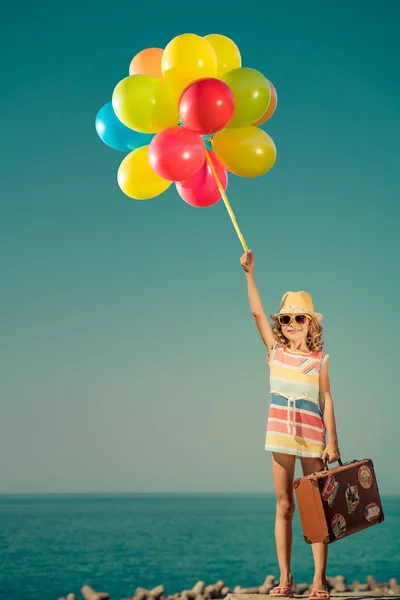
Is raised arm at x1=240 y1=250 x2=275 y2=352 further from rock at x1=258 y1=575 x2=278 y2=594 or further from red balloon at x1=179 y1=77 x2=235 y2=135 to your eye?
rock at x1=258 y1=575 x2=278 y2=594

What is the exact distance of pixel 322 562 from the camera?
3578 millimetres

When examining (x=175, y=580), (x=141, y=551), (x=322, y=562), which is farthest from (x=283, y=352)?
(x=141, y=551)

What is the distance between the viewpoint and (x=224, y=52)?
182 inches

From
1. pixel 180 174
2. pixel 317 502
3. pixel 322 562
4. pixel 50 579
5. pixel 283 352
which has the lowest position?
pixel 50 579

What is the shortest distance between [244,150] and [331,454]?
6.46 ft

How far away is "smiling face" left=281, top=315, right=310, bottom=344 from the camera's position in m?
3.98

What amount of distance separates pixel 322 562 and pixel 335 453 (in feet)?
1.88

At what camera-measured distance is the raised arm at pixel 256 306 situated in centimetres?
403

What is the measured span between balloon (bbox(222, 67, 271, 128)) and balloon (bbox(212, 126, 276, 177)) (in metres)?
0.07

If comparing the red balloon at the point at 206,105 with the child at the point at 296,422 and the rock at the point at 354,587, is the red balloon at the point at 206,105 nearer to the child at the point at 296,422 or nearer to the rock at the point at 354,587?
the child at the point at 296,422

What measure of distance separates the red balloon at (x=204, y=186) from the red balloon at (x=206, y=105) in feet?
1.31

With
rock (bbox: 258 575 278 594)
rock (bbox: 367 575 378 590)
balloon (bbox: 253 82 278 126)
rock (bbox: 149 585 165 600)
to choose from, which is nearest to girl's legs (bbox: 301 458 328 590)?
balloon (bbox: 253 82 278 126)

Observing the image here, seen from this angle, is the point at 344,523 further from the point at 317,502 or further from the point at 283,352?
the point at 283,352

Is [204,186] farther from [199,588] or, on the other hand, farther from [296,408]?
[199,588]
